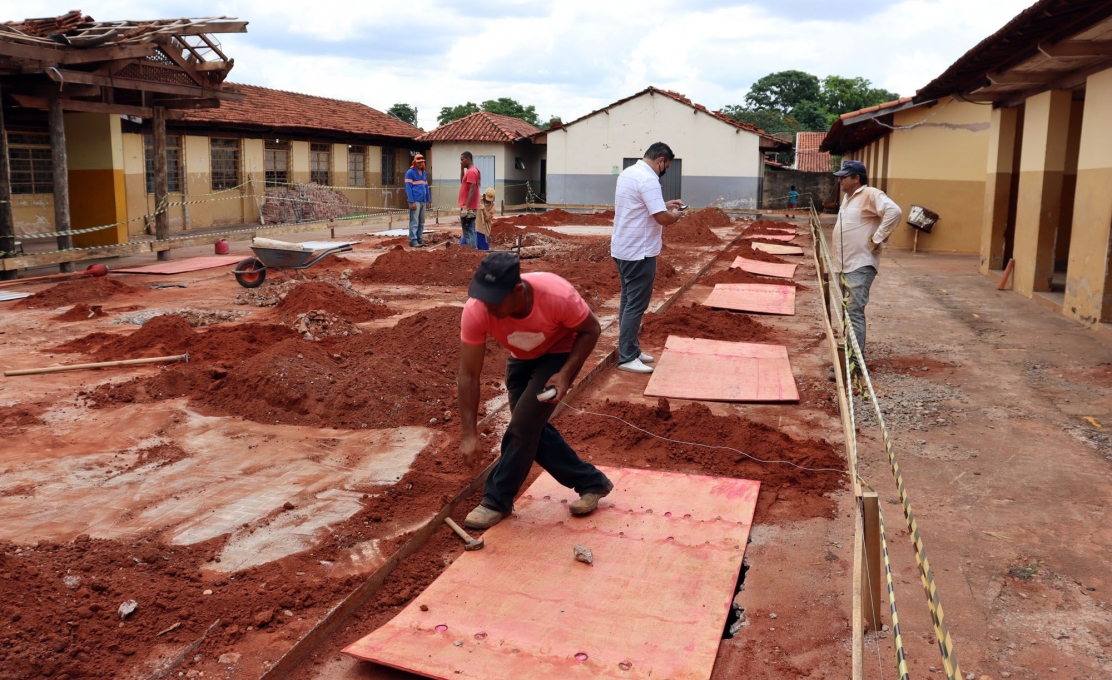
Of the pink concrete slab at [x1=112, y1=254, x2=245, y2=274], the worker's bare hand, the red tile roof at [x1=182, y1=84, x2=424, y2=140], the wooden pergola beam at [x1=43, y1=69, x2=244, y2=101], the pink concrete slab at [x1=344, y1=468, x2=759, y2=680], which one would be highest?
the red tile roof at [x1=182, y1=84, x2=424, y2=140]

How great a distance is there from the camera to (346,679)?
3191 millimetres

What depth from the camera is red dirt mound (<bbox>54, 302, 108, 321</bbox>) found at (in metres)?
9.95

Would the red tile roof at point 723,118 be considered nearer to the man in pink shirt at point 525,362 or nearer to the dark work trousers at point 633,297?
the dark work trousers at point 633,297

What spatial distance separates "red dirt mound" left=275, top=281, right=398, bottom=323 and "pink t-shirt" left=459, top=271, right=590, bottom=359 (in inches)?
245

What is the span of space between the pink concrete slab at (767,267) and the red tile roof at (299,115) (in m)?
14.9

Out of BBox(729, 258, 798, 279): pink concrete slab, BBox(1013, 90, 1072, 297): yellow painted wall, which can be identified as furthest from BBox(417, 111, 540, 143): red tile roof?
BBox(1013, 90, 1072, 297): yellow painted wall

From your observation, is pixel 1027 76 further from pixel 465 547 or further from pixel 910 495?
pixel 465 547

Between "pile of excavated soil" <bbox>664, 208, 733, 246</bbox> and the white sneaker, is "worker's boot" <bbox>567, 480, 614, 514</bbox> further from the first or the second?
"pile of excavated soil" <bbox>664, 208, 733, 246</bbox>

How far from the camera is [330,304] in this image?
10180mm

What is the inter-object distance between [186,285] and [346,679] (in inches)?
432

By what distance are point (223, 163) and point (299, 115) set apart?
13.8ft

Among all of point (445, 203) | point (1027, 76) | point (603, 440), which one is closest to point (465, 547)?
point (603, 440)

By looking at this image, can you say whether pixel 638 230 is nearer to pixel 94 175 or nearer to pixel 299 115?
pixel 94 175

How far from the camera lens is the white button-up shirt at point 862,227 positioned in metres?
6.79
